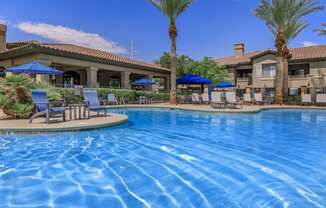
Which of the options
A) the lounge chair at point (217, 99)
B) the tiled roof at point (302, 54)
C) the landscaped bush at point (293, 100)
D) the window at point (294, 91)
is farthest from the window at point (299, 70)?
the lounge chair at point (217, 99)

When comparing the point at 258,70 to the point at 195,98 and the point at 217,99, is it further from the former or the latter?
the point at 217,99

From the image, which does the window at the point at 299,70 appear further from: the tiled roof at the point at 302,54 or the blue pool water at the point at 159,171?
the blue pool water at the point at 159,171

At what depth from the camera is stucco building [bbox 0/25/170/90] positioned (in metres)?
16.9

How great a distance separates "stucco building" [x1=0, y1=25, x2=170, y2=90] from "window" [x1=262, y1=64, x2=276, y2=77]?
1291cm

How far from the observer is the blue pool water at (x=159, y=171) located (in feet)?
11.2

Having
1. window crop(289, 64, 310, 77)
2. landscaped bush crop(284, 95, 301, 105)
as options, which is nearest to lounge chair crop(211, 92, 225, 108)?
landscaped bush crop(284, 95, 301, 105)

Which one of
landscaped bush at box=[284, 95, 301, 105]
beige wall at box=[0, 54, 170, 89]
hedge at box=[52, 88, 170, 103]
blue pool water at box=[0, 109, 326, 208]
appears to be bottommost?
blue pool water at box=[0, 109, 326, 208]

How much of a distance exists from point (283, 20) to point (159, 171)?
2339cm

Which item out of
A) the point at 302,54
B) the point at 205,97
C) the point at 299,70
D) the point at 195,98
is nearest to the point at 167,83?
the point at 195,98

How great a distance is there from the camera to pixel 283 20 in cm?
2289

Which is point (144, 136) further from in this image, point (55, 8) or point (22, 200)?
point (55, 8)

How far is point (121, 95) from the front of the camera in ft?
68.7

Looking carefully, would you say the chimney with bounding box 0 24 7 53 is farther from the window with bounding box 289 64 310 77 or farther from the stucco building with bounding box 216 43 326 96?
the window with bounding box 289 64 310 77

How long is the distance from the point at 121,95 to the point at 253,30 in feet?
55.8
